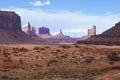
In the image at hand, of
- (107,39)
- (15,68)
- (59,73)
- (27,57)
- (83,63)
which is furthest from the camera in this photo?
(107,39)

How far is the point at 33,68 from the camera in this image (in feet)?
132

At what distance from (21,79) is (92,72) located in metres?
9.56

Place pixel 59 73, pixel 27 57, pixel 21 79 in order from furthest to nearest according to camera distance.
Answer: pixel 27 57, pixel 59 73, pixel 21 79

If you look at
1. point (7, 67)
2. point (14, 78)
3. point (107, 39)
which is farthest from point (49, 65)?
point (107, 39)

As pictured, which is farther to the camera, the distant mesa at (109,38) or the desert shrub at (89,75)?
the distant mesa at (109,38)

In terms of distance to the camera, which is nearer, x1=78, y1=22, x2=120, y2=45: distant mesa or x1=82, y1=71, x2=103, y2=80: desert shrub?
x1=82, y1=71, x2=103, y2=80: desert shrub

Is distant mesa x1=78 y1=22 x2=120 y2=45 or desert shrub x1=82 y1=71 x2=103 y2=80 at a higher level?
distant mesa x1=78 y1=22 x2=120 y2=45

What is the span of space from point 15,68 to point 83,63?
8582 mm

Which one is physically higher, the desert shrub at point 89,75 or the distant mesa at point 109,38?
the distant mesa at point 109,38

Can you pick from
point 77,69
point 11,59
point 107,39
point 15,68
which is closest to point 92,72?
point 77,69

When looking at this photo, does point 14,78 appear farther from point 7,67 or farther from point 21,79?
point 7,67

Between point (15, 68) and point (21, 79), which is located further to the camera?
point (15, 68)

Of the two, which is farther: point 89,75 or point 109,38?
point 109,38

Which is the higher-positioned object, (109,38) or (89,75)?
(109,38)
